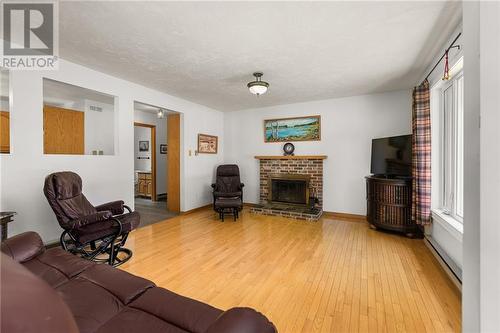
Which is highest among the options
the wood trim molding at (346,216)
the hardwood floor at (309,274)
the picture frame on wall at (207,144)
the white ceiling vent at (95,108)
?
the white ceiling vent at (95,108)

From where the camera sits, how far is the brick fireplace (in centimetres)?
459

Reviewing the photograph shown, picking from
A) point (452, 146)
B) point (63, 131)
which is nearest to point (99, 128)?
point (63, 131)

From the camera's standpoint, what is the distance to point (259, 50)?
2520mm

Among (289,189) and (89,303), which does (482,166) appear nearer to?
(89,303)

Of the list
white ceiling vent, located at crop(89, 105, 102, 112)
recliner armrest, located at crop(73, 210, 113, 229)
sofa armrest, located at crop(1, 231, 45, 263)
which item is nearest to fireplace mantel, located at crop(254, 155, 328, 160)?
recliner armrest, located at crop(73, 210, 113, 229)

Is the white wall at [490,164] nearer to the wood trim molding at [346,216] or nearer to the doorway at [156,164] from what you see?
the wood trim molding at [346,216]

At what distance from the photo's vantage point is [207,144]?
529cm

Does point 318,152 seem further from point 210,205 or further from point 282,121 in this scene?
point 210,205

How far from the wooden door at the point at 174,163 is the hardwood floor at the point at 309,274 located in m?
1.19

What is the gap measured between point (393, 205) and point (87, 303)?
373cm

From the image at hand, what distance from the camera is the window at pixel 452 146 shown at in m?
2.43

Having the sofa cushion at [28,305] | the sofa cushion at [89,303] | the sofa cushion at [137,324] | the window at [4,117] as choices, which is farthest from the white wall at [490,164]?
the window at [4,117]

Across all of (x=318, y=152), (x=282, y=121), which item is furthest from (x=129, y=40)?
(x=318, y=152)

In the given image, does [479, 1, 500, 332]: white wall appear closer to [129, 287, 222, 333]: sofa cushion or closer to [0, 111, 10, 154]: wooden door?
[129, 287, 222, 333]: sofa cushion
